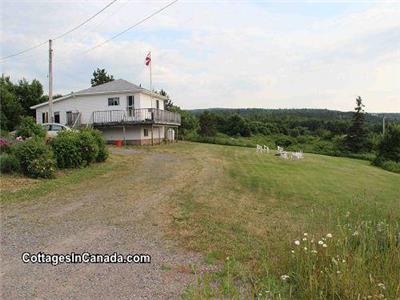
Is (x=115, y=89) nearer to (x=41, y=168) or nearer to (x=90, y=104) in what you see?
(x=90, y=104)

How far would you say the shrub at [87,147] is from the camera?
45.9 feet

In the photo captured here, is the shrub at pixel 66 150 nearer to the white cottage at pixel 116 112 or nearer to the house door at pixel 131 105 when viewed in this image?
the white cottage at pixel 116 112

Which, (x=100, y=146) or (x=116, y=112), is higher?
(x=116, y=112)

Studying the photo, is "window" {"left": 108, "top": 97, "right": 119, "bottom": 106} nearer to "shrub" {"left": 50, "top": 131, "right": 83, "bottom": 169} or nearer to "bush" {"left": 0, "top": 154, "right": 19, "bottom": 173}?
"shrub" {"left": 50, "top": 131, "right": 83, "bottom": 169}

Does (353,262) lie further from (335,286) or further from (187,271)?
(187,271)

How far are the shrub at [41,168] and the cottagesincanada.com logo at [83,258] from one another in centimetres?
625

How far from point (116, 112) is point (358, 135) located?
35.4 m

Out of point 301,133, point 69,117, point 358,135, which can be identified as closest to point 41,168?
point 69,117

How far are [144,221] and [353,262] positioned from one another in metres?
4.20

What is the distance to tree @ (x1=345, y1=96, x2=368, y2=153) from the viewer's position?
4962 centimetres

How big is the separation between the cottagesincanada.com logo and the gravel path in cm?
11

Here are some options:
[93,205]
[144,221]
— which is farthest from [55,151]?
[144,221]

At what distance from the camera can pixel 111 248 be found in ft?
18.4

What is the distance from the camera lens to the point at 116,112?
2828cm
